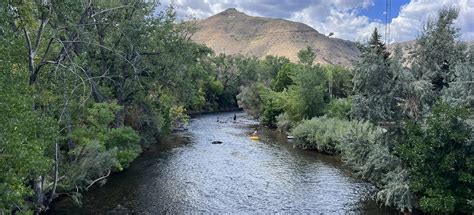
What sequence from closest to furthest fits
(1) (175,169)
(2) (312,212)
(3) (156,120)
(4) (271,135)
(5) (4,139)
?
(5) (4,139), (2) (312,212), (1) (175,169), (3) (156,120), (4) (271,135)

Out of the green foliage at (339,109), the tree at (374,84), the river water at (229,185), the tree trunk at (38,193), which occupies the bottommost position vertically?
the river water at (229,185)

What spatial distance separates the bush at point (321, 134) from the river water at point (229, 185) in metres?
1.31

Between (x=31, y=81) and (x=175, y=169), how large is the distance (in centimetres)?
1655

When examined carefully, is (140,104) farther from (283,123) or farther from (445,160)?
(445,160)

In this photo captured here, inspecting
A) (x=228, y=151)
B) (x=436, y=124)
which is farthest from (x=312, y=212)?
(x=228, y=151)

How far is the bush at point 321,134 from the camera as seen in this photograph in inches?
1554

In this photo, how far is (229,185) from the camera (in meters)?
27.5

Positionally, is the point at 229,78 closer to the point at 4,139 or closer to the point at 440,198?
the point at 440,198

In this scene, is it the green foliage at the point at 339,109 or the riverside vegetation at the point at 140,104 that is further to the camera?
the green foliage at the point at 339,109

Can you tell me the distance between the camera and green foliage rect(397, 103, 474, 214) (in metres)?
18.7

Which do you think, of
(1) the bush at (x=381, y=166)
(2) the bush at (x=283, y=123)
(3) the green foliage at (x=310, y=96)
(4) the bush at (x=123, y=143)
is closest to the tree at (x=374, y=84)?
(1) the bush at (x=381, y=166)

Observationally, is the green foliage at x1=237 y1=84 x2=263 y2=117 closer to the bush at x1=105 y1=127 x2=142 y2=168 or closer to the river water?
the river water

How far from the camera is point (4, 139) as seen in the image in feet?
36.6

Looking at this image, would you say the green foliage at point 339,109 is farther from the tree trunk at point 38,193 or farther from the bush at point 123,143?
the tree trunk at point 38,193
